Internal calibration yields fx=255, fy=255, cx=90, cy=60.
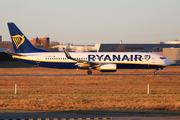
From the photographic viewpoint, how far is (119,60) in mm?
41531

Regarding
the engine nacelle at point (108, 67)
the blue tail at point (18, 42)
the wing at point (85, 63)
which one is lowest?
the engine nacelle at point (108, 67)

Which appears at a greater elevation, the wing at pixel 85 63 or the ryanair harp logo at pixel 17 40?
the ryanair harp logo at pixel 17 40

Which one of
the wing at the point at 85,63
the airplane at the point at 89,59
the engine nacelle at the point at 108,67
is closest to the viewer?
the engine nacelle at the point at 108,67

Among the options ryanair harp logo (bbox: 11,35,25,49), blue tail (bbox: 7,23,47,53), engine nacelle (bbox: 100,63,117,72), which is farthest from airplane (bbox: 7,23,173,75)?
engine nacelle (bbox: 100,63,117,72)

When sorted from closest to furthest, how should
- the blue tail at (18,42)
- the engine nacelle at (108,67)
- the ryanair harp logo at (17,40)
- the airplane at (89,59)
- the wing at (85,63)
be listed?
the engine nacelle at (108,67) < the wing at (85,63) < the airplane at (89,59) < the blue tail at (18,42) < the ryanair harp logo at (17,40)

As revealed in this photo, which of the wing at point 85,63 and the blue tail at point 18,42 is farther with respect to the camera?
the blue tail at point 18,42

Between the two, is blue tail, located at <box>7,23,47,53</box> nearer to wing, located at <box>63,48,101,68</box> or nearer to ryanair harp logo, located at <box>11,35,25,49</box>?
ryanair harp logo, located at <box>11,35,25,49</box>

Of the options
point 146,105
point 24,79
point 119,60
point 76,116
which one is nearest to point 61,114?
point 76,116

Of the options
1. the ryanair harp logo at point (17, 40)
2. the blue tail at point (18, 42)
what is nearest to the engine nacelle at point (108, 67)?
the blue tail at point (18, 42)

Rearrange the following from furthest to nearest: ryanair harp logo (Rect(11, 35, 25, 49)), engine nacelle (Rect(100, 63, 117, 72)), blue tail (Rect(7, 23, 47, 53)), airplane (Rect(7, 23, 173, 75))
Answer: ryanair harp logo (Rect(11, 35, 25, 49)) < blue tail (Rect(7, 23, 47, 53)) < airplane (Rect(7, 23, 173, 75)) < engine nacelle (Rect(100, 63, 117, 72))

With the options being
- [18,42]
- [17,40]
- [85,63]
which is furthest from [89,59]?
[17,40]

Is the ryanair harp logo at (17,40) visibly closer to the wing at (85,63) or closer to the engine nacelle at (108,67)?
the wing at (85,63)

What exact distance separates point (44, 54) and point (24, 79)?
900cm

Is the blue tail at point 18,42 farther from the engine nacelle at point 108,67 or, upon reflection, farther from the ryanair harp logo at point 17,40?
the engine nacelle at point 108,67
